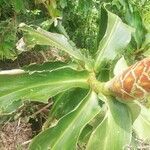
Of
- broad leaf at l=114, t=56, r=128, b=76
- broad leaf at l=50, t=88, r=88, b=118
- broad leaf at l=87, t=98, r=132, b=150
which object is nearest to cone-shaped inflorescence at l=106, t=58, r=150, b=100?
broad leaf at l=87, t=98, r=132, b=150

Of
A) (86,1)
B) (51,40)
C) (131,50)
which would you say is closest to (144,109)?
(51,40)

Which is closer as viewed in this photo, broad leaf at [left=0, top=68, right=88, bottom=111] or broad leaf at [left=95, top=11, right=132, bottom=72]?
broad leaf at [left=0, top=68, right=88, bottom=111]

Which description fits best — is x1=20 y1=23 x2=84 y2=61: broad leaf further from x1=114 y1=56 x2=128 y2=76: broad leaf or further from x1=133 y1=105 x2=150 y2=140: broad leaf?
x1=133 y1=105 x2=150 y2=140: broad leaf

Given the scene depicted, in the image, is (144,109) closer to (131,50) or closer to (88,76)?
(88,76)

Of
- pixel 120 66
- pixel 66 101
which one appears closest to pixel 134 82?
pixel 120 66

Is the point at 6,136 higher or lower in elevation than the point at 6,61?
lower

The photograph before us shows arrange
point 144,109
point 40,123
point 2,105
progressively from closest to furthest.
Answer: point 2,105 → point 144,109 → point 40,123
